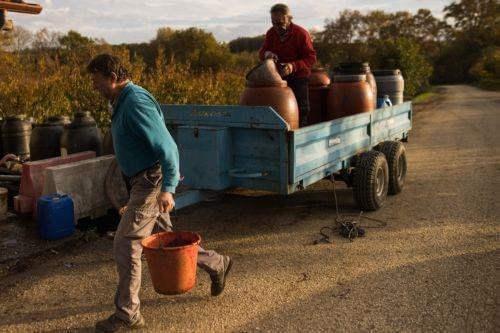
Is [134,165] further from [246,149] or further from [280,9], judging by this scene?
[280,9]

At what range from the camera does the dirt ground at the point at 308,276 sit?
346 cm

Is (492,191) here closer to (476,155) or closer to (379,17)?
(476,155)

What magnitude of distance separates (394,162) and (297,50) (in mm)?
1896

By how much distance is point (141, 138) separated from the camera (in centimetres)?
318

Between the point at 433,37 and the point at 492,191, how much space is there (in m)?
50.9

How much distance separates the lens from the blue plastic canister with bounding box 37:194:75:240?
4.95m

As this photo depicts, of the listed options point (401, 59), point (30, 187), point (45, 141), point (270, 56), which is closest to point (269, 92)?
point (270, 56)

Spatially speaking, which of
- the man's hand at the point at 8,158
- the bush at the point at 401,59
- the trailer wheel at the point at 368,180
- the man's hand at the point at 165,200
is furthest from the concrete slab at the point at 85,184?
the bush at the point at 401,59

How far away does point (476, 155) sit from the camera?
9578 millimetres

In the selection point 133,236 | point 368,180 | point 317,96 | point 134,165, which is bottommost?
point 368,180

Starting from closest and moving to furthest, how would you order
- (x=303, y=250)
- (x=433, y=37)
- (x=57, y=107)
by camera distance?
(x=303, y=250) < (x=57, y=107) < (x=433, y=37)

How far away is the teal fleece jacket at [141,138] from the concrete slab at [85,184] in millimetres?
2279

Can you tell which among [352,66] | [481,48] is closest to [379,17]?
[481,48]

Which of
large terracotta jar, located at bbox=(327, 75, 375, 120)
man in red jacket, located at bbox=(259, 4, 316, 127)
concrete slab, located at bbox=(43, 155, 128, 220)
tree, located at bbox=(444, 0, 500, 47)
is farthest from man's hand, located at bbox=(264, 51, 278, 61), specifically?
tree, located at bbox=(444, 0, 500, 47)
